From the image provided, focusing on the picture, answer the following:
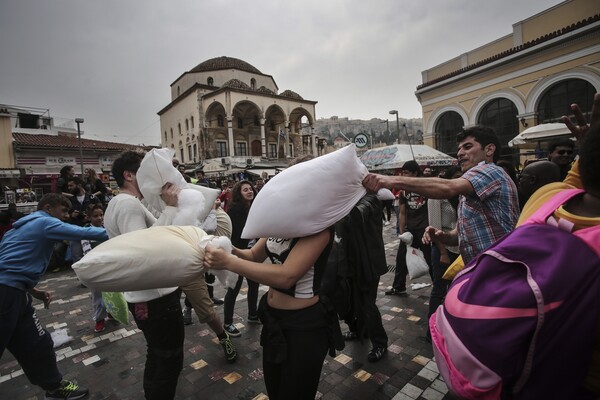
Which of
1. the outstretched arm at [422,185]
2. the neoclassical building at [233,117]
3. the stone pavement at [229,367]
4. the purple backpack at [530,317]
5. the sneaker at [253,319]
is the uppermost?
the neoclassical building at [233,117]

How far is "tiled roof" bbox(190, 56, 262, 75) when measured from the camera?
35.9 meters

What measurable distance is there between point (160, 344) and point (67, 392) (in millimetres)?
1505

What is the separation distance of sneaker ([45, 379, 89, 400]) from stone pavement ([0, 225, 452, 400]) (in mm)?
108

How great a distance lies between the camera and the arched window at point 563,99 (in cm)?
1380

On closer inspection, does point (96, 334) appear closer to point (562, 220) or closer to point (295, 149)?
point (562, 220)

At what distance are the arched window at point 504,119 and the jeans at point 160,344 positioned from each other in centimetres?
1877

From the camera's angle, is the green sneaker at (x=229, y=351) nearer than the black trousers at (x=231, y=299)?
Yes

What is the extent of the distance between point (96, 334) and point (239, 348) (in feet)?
7.20

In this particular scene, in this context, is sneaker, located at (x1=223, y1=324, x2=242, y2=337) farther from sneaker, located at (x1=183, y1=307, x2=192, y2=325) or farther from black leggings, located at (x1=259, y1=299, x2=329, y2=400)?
black leggings, located at (x1=259, y1=299, x2=329, y2=400)

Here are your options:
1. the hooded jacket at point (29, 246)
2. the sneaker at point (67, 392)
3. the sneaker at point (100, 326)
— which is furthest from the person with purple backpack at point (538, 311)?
the sneaker at point (100, 326)

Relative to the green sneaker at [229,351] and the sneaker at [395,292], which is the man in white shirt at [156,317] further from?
the sneaker at [395,292]

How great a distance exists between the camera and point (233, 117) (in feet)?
114

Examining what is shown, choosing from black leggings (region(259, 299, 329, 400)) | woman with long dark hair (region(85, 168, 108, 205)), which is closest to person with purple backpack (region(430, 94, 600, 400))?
black leggings (region(259, 299, 329, 400))

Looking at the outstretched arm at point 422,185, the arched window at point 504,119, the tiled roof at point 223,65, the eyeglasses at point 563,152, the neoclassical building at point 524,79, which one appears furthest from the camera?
the tiled roof at point 223,65
